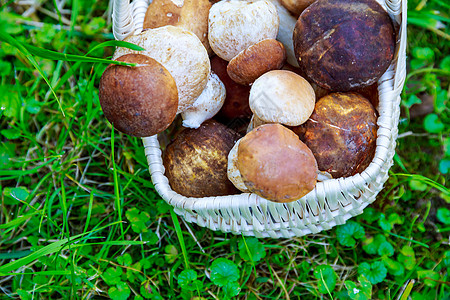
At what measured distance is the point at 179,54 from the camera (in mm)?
1741

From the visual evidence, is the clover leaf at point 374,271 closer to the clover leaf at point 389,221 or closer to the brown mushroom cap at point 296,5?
the clover leaf at point 389,221

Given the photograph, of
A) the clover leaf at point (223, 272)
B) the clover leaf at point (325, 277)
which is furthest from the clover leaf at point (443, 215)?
the clover leaf at point (223, 272)

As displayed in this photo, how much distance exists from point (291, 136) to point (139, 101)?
27.2 inches

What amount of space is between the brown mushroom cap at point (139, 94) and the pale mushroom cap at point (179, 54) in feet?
0.25

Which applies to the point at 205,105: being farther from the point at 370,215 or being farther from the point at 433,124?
the point at 433,124

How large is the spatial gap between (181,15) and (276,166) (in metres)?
1.04

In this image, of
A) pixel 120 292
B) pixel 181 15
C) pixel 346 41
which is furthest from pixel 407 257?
pixel 181 15

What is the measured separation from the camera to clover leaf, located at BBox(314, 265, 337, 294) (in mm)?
2088

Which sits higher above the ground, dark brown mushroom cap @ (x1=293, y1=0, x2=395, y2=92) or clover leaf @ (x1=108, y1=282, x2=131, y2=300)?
dark brown mushroom cap @ (x1=293, y1=0, x2=395, y2=92)

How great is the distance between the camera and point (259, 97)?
1.74 metres

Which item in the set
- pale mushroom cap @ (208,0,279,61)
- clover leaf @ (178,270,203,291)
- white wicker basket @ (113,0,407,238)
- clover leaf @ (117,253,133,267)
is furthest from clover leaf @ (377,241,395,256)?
clover leaf @ (117,253,133,267)

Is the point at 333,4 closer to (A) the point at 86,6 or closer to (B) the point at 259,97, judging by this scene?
(B) the point at 259,97

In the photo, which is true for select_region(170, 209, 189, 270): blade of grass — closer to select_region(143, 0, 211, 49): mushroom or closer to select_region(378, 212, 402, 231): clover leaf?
select_region(143, 0, 211, 49): mushroom

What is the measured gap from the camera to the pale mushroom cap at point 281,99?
1.71 metres
